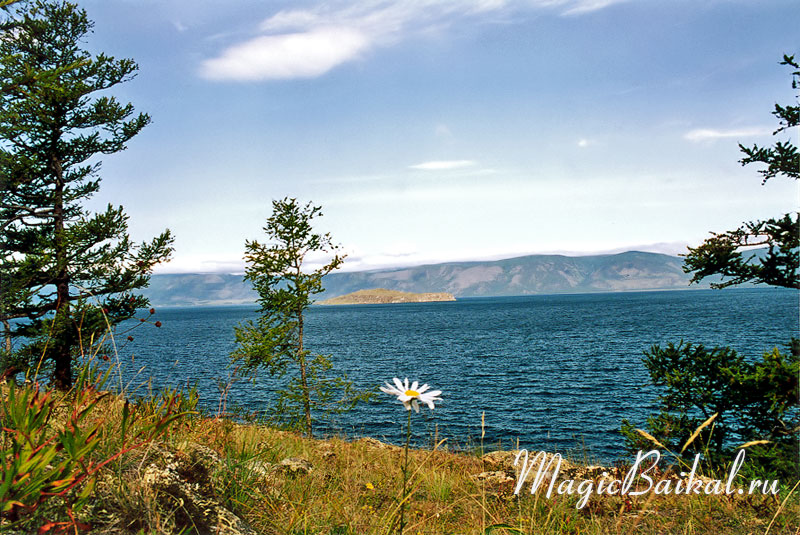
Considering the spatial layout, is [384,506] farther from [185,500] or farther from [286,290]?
[286,290]

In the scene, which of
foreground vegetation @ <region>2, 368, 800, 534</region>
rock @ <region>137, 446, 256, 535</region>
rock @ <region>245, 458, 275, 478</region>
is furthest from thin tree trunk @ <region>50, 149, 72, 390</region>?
rock @ <region>137, 446, 256, 535</region>

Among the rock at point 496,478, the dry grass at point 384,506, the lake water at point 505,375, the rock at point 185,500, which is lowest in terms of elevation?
the lake water at point 505,375

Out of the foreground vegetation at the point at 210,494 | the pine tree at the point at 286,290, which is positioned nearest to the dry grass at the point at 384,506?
the foreground vegetation at the point at 210,494

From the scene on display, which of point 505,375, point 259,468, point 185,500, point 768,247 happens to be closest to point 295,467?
point 259,468

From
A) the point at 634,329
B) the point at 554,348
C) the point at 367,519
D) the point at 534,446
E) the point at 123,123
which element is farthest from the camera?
the point at 634,329

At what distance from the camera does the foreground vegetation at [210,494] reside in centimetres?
224

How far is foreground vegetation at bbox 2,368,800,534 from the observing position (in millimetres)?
2236

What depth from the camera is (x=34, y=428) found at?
7.57ft

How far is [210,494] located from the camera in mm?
3076

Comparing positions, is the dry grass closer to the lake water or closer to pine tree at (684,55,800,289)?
the lake water

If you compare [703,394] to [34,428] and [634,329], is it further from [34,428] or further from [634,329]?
[634,329]

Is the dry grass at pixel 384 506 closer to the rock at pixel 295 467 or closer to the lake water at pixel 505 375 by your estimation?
the rock at pixel 295 467

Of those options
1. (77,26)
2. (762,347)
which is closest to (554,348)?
(762,347)

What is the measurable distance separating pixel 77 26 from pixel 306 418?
16872mm
